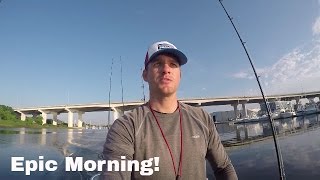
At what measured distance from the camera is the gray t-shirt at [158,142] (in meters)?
2.45

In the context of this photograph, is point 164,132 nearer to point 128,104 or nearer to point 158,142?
point 158,142

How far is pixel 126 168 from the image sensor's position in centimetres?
245

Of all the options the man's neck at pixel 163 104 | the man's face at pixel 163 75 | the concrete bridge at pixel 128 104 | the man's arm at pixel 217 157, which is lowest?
the man's arm at pixel 217 157

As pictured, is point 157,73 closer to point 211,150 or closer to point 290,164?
point 211,150

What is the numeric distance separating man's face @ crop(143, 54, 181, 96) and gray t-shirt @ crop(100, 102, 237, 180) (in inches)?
8.5

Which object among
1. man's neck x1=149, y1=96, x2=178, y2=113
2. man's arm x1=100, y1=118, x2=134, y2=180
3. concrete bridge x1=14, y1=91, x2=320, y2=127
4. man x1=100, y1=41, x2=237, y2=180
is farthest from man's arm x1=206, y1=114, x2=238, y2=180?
concrete bridge x1=14, y1=91, x2=320, y2=127

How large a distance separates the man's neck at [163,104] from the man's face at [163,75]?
0.17ft

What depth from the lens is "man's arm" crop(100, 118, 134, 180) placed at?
2.41 meters

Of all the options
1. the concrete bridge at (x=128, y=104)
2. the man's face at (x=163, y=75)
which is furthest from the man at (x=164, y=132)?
the concrete bridge at (x=128, y=104)

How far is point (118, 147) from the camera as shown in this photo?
2428mm

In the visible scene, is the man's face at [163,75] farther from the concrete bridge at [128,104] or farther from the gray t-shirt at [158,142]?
the concrete bridge at [128,104]

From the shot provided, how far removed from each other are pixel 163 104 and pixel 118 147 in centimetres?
63

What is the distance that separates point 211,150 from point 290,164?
15195 mm

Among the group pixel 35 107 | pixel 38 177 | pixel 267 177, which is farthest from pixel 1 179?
pixel 35 107
